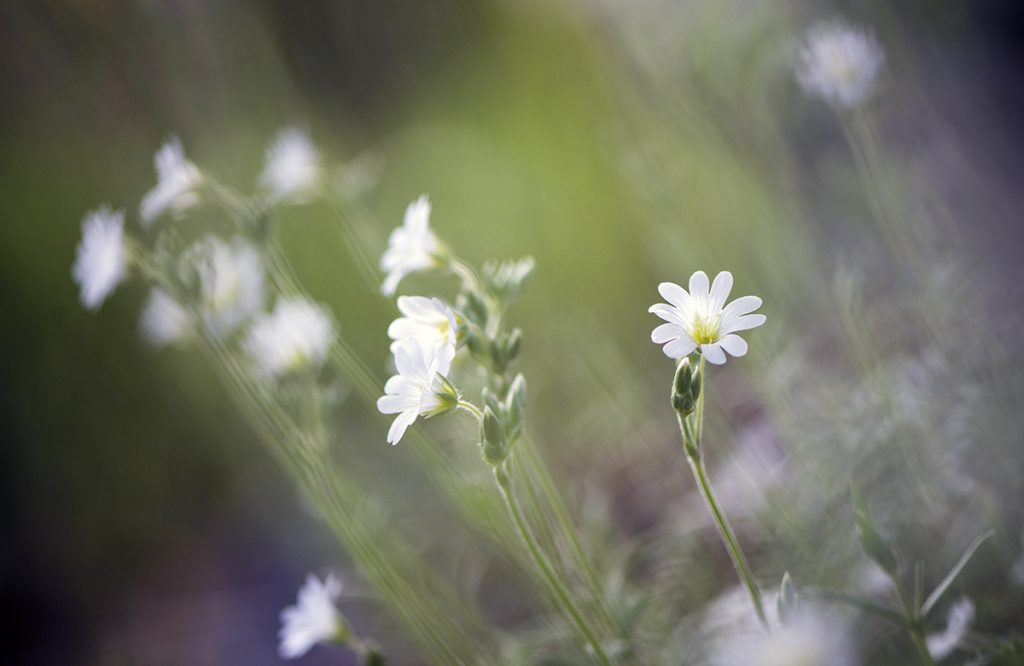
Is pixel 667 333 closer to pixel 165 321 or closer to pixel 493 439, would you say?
pixel 493 439

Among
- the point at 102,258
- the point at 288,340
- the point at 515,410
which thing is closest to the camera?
the point at 515,410

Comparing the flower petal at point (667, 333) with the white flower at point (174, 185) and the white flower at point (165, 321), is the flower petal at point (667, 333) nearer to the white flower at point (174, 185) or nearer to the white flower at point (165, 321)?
the white flower at point (174, 185)

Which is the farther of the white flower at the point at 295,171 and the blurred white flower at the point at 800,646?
the white flower at the point at 295,171

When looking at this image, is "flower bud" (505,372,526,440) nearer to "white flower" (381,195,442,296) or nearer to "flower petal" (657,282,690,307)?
"flower petal" (657,282,690,307)

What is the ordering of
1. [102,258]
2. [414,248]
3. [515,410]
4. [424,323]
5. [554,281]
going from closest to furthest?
[515,410]
[424,323]
[414,248]
[102,258]
[554,281]

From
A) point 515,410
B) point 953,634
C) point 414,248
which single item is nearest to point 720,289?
point 515,410

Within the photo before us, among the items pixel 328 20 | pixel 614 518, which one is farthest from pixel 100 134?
pixel 614 518

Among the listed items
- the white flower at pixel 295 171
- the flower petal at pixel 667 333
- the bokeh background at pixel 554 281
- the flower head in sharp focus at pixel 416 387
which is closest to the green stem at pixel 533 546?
the flower head in sharp focus at pixel 416 387
